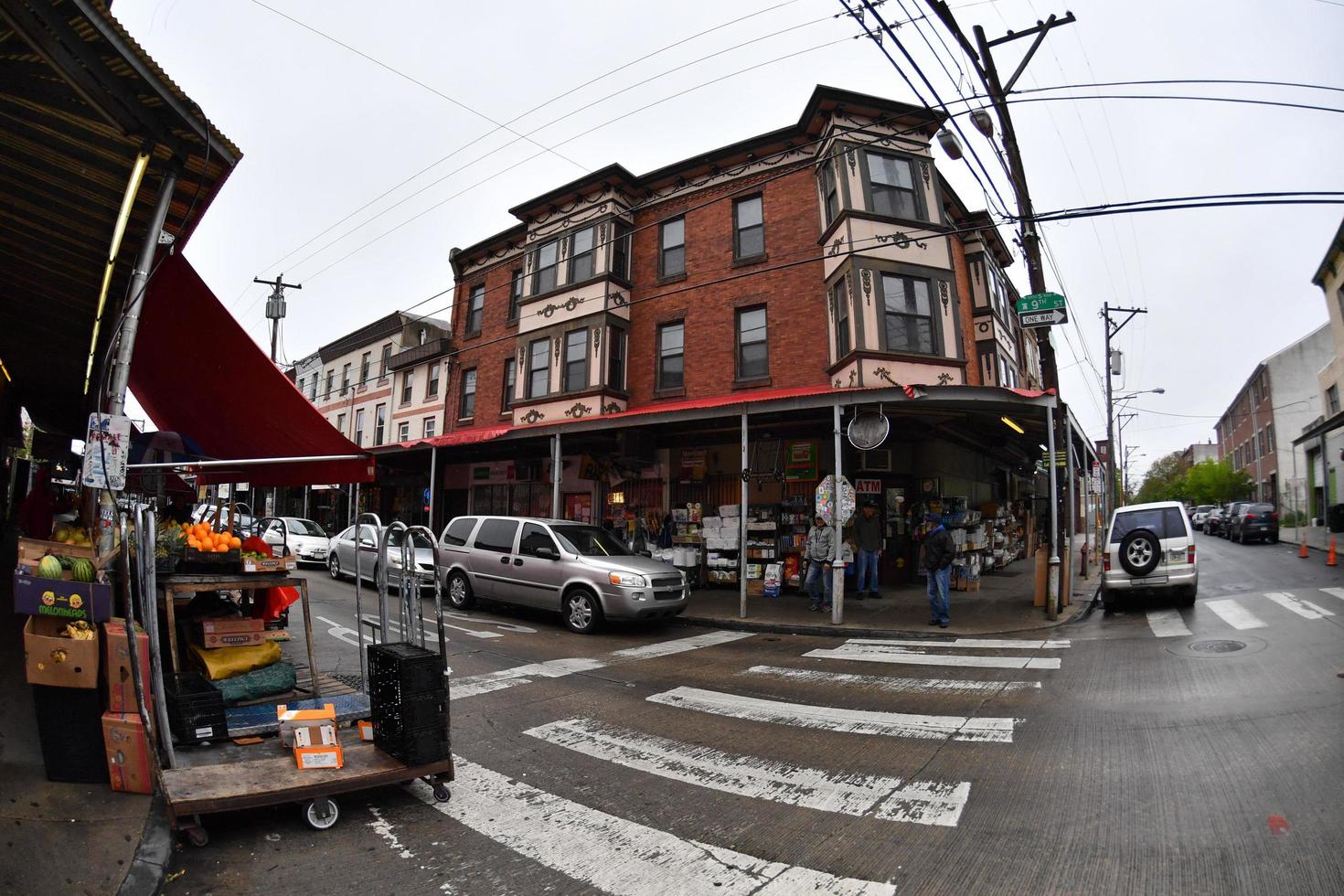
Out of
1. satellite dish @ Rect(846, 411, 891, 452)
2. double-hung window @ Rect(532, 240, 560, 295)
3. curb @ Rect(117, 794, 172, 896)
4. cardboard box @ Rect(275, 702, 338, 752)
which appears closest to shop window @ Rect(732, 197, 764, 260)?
→ double-hung window @ Rect(532, 240, 560, 295)

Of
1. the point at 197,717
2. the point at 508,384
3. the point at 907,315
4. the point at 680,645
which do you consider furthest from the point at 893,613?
the point at 508,384

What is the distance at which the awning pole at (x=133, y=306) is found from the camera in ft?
14.3

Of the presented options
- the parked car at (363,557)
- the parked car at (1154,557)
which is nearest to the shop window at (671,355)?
the parked car at (363,557)

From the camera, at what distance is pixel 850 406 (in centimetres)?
1211

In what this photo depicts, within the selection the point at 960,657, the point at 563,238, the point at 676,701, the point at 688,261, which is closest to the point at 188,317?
the point at 676,701

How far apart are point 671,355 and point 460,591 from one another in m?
8.25

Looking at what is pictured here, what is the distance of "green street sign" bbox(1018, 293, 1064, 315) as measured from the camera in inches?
430

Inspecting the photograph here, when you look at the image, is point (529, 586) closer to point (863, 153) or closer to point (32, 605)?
point (32, 605)

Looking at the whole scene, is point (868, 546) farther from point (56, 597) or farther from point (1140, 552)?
point (56, 597)

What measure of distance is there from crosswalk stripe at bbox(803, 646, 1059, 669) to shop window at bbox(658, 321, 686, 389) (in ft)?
30.8

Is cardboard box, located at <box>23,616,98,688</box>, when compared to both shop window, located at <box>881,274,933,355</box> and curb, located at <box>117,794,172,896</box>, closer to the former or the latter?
curb, located at <box>117,794,172,896</box>

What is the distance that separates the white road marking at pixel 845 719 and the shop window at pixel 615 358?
11.9m

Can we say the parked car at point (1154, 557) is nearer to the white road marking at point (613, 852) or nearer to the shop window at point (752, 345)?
the shop window at point (752, 345)

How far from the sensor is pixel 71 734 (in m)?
3.73
